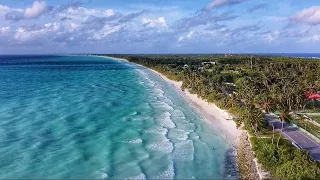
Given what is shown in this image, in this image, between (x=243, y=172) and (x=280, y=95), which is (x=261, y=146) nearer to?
(x=243, y=172)

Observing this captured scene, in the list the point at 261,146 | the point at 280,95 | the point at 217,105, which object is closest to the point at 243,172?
the point at 261,146

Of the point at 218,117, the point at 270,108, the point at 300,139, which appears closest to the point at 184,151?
the point at 300,139

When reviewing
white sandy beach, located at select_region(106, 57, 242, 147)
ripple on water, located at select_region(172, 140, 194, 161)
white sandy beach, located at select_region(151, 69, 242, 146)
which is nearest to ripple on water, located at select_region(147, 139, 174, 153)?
ripple on water, located at select_region(172, 140, 194, 161)

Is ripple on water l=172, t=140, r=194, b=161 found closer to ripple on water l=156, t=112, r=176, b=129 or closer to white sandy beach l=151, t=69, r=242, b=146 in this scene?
white sandy beach l=151, t=69, r=242, b=146

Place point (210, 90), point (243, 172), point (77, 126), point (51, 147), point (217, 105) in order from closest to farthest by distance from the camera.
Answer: point (243, 172) < point (51, 147) < point (77, 126) < point (217, 105) < point (210, 90)

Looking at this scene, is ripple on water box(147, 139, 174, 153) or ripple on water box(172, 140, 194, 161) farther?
ripple on water box(147, 139, 174, 153)
